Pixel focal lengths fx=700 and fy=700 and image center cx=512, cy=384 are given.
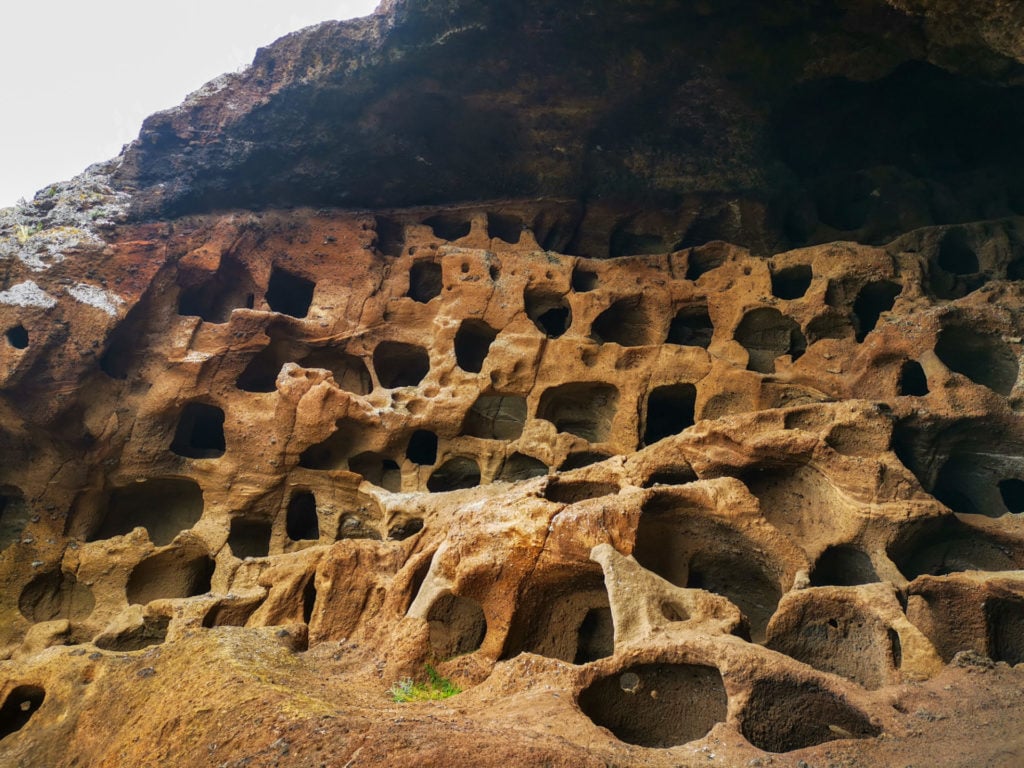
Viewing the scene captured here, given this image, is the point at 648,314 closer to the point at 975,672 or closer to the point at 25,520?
the point at 975,672

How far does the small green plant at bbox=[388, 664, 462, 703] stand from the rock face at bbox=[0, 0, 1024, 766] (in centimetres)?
13

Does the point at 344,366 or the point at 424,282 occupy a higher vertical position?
the point at 424,282

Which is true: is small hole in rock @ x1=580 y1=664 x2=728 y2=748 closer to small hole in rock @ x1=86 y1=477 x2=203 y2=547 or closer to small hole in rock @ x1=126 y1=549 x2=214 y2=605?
small hole in rock @ x1=126 y1=549 x2=214 y2=605

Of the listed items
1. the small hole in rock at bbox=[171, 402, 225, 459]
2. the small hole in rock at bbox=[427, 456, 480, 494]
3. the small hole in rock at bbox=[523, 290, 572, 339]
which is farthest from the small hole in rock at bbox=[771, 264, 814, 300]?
the small hole in rock at bbox=[171, 402, 225, 459]

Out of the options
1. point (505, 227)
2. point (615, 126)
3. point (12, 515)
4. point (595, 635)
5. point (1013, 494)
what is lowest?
point (1013, 494)

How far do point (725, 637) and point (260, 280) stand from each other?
10.0m

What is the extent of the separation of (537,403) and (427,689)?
18.7 feet

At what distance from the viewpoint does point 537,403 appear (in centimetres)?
1039

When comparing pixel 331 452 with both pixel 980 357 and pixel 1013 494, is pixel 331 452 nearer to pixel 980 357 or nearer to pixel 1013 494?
pixel 980 357

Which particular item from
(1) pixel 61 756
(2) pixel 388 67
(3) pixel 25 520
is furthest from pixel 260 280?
(1) pixel 61 756

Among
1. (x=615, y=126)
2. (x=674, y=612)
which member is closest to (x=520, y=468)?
(x=674, y=612)

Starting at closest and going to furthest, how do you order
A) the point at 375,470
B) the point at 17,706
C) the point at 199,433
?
the point at 17,706 < the point at 375,470 < the point at 199,433

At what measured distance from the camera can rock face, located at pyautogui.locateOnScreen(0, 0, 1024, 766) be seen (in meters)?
4.25

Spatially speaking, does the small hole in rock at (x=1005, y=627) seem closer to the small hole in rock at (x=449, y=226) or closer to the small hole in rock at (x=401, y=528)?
the small hole in rock at (x=401, y=528)
